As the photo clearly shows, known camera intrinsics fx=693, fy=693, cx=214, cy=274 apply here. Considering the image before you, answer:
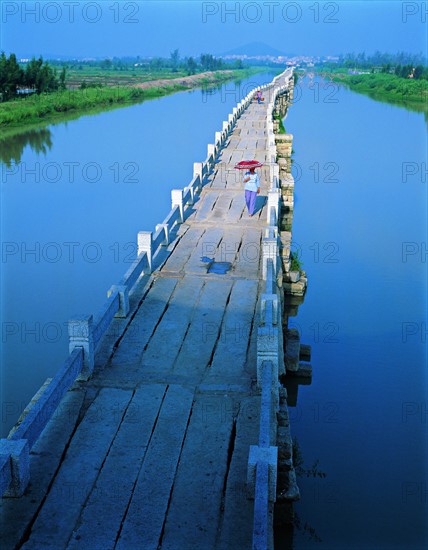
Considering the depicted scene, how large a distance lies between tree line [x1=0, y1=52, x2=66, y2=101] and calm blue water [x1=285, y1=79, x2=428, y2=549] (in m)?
26.0

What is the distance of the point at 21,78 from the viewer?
45.0m

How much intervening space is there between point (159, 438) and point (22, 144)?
28.2m

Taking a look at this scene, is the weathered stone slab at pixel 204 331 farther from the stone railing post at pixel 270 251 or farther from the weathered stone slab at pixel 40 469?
the weathered stone slab at pixel 40 469

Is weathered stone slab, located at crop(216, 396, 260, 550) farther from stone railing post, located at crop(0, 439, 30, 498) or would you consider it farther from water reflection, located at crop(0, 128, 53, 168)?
water reflection, located at crop(0, 128, 53, 168)

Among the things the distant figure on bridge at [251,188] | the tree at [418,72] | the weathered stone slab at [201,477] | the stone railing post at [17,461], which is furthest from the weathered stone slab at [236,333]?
the tree at [418,72]

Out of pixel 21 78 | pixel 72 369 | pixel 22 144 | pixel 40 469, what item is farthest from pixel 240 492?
pixel 21 78

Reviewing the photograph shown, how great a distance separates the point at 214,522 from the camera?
4.99 metres

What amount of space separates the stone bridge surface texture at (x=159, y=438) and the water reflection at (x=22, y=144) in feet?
66.6

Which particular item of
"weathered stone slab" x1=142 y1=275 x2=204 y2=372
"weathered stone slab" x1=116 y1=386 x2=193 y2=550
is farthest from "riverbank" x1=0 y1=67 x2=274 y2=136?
"weathered stone slab" x1=116 y1=386 x2=193 y2=550

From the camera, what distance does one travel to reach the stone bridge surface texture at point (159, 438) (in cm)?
494

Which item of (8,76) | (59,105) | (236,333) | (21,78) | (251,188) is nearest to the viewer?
(236,333)

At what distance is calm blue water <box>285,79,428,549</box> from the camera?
25.1 ft

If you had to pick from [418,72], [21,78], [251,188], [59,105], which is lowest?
[251,188]

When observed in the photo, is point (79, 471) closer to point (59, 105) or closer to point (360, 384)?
point (360, 384)
